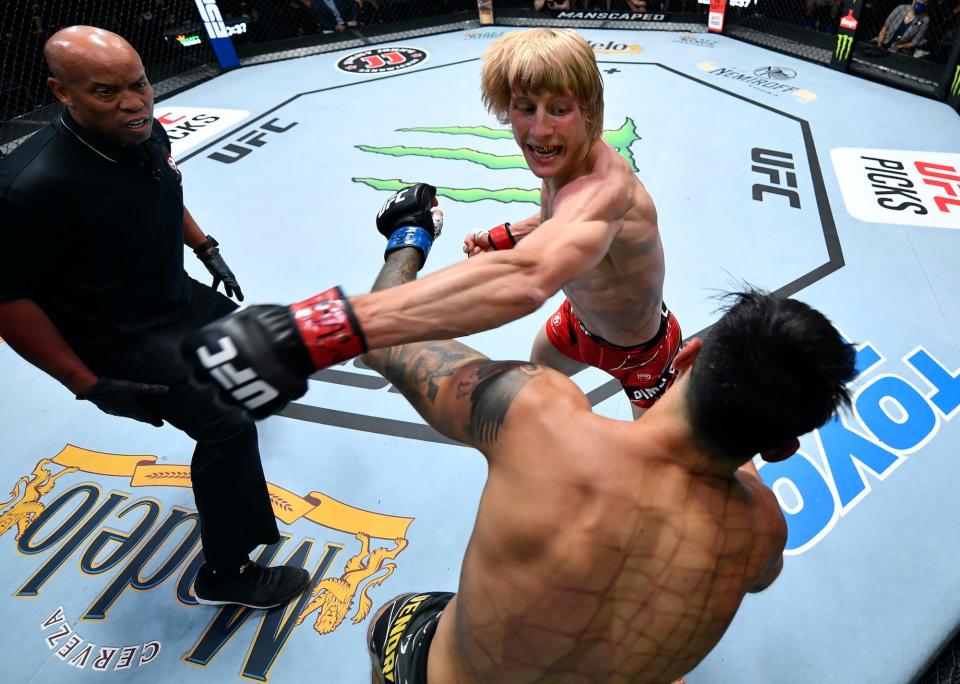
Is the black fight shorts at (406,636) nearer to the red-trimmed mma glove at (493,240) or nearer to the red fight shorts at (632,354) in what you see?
the red fight shorts at (632,354)

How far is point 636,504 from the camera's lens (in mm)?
949

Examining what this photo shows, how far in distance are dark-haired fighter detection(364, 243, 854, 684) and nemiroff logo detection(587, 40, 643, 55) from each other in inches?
272

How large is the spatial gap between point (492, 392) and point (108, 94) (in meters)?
1.54

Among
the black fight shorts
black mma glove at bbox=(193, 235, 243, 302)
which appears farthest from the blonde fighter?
black mma glove at bbox=(193, 235, 243, 302)

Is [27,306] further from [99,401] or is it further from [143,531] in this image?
[143,531]

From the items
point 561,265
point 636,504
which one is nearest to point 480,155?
point 561,265

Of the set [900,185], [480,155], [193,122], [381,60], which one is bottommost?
[900,185]

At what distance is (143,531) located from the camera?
2322mm

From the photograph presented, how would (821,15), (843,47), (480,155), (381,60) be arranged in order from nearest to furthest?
(480,155)
(843,47)
(821,15)
(381,60)

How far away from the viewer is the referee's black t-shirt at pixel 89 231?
1.59 metres

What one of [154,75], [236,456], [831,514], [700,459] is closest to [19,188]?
[236,456]

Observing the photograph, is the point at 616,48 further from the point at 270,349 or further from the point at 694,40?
the point at 270,349

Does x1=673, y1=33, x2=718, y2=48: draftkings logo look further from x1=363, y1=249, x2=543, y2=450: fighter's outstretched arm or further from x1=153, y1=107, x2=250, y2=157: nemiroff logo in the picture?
x1=363, y1=249, x2=543, y2=450: fighter's outstretched arm

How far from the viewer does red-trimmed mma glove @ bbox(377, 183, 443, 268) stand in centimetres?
150
